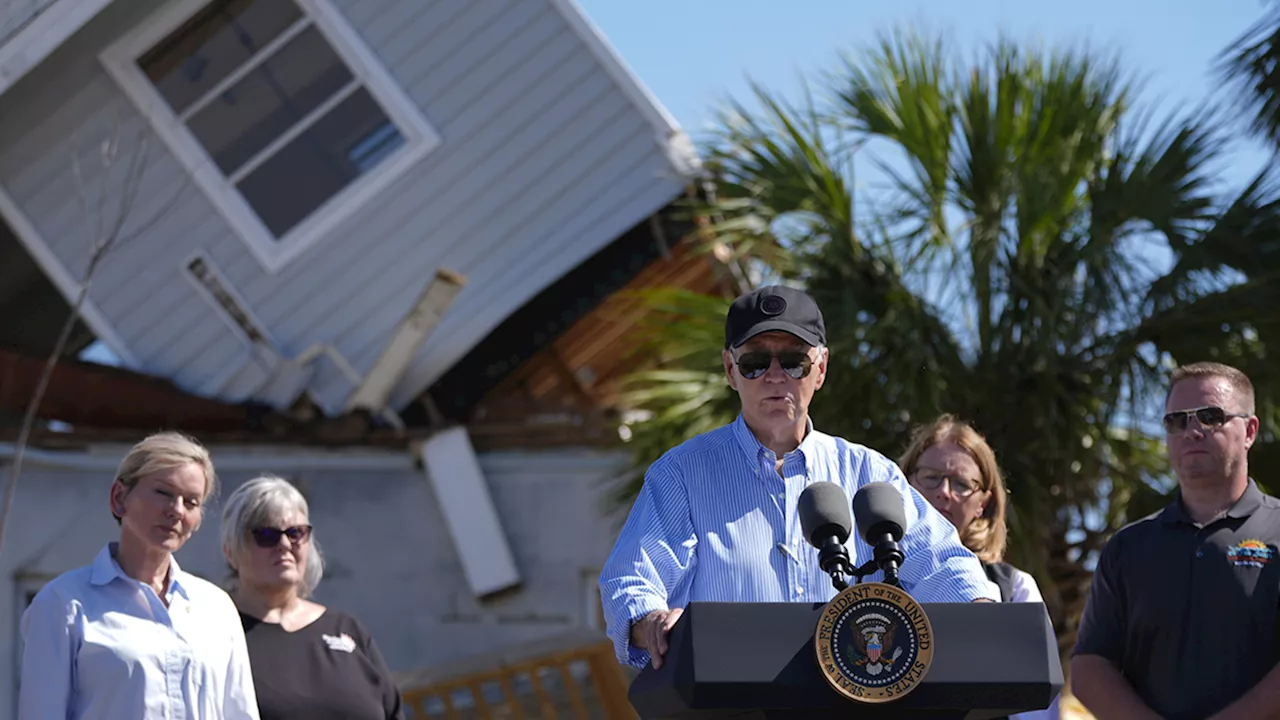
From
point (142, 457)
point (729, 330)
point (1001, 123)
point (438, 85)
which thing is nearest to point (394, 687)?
point (142, 457)

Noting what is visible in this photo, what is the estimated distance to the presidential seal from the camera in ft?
7.96

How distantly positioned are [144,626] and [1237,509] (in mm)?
2696

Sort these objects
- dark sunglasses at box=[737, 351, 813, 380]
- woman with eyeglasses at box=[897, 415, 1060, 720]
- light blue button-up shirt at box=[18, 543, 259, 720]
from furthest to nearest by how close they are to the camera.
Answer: woman with eyeglasses at box=[897, 415, 1060, 720] < light blue button-up shirt at box=[18, 543, 259, 720] < dark sunglasses at box=[737, 351, 813, 380]

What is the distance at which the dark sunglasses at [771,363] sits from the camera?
2.92 metres

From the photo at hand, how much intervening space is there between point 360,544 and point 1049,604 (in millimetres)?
4103

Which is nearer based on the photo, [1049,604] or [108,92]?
[1049,604]

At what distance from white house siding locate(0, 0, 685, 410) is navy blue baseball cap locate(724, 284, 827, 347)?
6.29 m

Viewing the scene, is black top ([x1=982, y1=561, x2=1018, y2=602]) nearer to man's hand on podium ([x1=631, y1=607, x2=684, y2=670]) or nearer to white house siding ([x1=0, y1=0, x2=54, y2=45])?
man's hand on podium ([x1=631, y1=607, x2=684, y2=670])

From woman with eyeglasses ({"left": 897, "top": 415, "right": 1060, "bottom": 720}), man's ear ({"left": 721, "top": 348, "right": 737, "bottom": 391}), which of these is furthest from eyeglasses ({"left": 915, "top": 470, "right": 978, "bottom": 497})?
man's ear ({"left": 721, "top": 348, "right": 737, "bottom": 391})

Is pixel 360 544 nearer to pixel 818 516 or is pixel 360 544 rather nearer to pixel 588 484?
pixel 588 484

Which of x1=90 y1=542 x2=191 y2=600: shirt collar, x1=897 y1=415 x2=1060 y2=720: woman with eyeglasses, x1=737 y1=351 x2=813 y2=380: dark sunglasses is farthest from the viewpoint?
x1=897 y1=415 x2=1060 y2=720: woman with eyeglasses

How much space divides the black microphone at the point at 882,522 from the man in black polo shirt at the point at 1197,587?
1.59 m

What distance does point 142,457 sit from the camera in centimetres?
398

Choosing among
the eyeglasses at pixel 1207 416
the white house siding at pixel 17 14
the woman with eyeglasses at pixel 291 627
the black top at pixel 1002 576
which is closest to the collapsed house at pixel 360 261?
the white house siding at pixel 17 14
